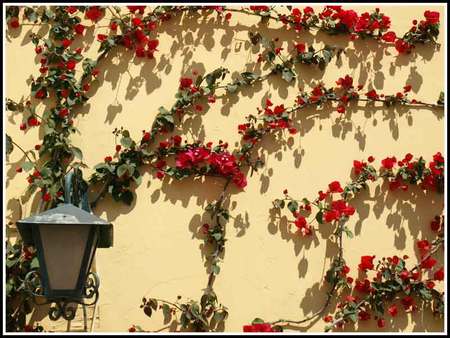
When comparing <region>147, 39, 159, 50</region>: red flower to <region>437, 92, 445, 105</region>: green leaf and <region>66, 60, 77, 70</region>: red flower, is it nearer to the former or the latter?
<region>66, 60, 77, 70</region>: red flower

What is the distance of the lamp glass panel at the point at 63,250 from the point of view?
8.52 feet

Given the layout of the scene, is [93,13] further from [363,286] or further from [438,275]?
[438,275]

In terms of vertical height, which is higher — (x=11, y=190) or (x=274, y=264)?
(x=11, y=190)

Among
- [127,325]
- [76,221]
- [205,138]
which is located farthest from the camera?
[205,138]

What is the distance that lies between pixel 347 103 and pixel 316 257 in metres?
0.84

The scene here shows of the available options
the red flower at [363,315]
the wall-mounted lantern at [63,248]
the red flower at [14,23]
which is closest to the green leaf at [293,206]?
the red flower at [363,315]

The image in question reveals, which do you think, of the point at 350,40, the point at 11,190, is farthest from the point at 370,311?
the point at 11,190

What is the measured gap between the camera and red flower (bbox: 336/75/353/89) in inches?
146

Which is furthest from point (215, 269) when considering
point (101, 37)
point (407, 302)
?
point (101, 37)

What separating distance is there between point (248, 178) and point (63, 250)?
123cm

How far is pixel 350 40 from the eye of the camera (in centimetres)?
382

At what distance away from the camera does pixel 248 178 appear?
11.7 feet

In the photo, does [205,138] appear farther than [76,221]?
Yes

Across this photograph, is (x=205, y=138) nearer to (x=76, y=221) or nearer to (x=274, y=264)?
(x=274, y=264)
